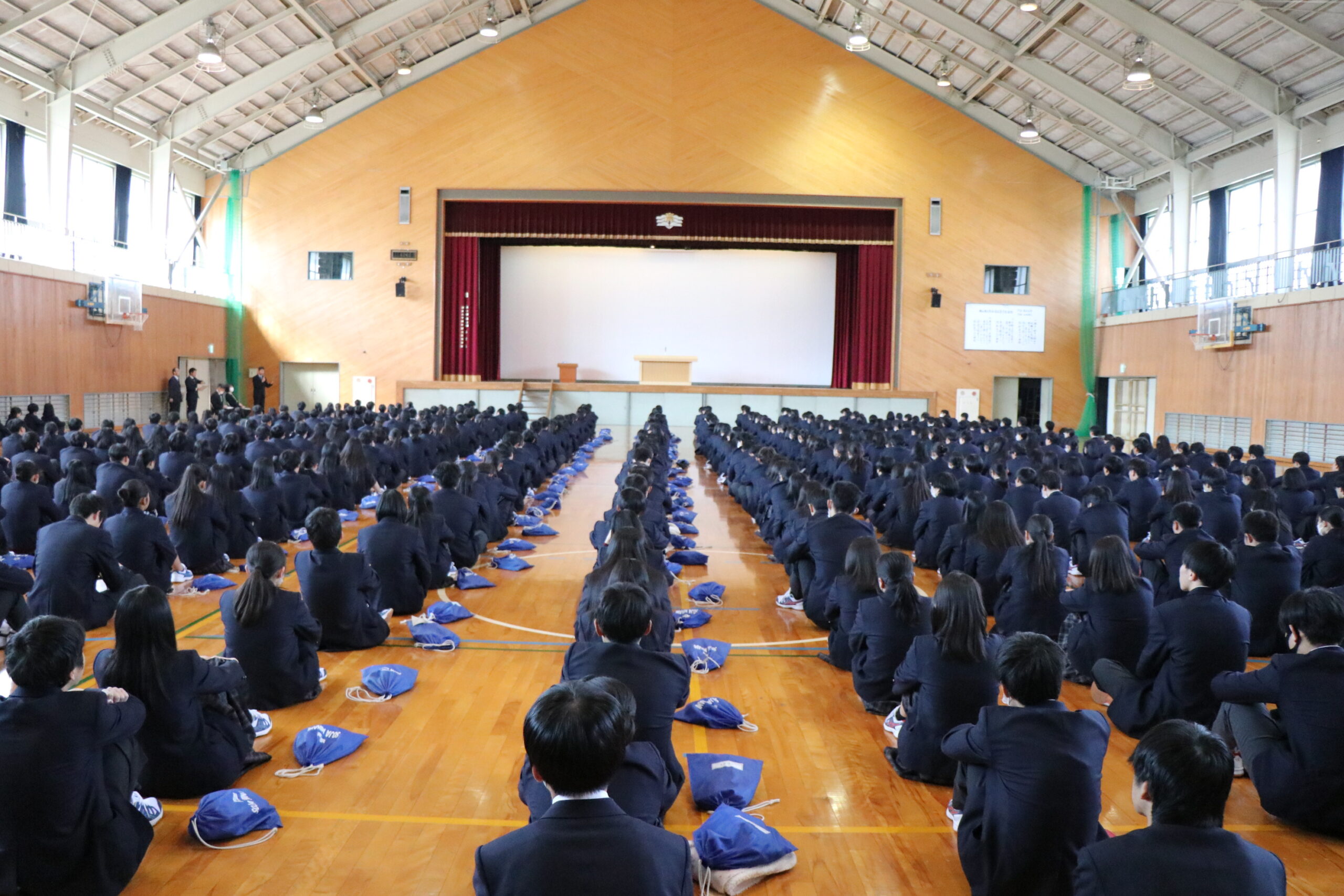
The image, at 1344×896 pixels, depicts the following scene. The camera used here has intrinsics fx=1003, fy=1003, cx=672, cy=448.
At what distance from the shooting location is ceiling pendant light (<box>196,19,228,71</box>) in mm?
15977

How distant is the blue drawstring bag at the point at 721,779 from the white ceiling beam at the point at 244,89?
21309mm

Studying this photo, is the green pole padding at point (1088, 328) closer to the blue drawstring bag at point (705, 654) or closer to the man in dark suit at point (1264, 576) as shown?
the man in dark suit at point (1264, 576)

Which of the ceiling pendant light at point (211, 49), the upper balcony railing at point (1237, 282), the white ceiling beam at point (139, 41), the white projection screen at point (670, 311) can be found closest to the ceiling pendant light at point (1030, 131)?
the upper balcony railing at point (1237, 282)

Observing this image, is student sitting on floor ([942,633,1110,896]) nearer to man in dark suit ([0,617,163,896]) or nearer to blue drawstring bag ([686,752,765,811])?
Result: blue drawstring bag ([686,752,765,811])

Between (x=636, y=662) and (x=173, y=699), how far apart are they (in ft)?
6.18

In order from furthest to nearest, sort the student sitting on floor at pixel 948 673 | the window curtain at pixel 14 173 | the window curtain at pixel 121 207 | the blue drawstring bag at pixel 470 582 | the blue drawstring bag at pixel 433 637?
the window curtain at pixel 121 207 < the window curtain at pixel 14 173 < the blue drawstring bag at pixel 470 582 < the blue drawstring bag at pixel 433 637 < the student sitting on floor at pixel 948 673

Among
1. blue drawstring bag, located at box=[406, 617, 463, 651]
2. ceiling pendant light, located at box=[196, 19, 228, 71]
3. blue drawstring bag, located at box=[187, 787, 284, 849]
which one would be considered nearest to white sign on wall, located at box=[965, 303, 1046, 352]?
ceiling pendant light, located at box=[196, 19, 228, 71]

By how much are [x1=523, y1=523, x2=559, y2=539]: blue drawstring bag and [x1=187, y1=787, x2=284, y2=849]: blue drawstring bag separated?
7437mm

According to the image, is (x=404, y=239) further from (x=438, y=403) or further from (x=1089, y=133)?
(x=1089, y=133)

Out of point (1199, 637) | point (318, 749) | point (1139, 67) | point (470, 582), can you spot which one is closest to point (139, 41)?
point (470, 582)

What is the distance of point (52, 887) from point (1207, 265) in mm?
24860

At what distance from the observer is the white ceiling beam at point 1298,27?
51.9 feet

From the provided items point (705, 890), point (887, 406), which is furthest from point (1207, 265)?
point (705, 890)

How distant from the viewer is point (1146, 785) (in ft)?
8.01
